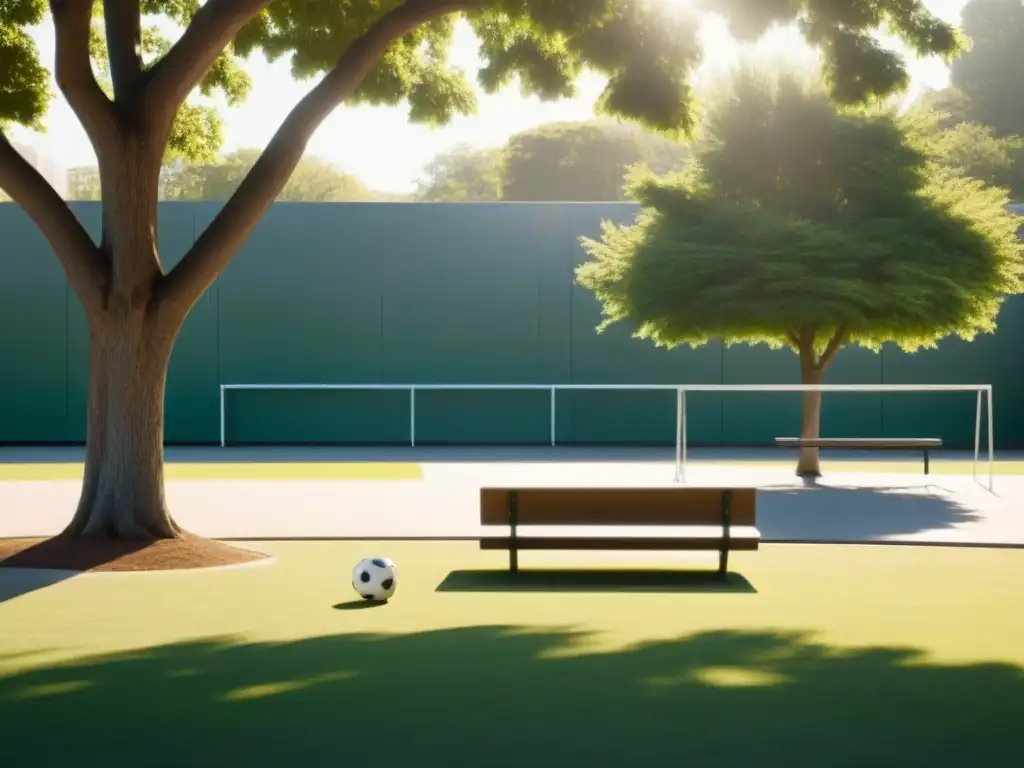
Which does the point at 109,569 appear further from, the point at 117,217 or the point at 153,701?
the point at 153,701

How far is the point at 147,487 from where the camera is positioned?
12.3m

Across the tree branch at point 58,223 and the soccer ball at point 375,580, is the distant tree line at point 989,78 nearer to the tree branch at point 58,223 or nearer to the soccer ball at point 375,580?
the tree branch at point 58,223

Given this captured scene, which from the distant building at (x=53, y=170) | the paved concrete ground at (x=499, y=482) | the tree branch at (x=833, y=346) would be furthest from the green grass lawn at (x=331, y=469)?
the distant building at (x=53, y=170)

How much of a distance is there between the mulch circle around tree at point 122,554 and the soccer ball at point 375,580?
7.11 feet

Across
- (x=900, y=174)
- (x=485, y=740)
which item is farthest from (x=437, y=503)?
(x=485, y=740)

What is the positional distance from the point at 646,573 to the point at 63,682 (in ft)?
16.9

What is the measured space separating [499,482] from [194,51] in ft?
31.3

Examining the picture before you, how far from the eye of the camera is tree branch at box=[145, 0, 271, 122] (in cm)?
1221

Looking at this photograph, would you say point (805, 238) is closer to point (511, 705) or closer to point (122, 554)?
point (122, 554)

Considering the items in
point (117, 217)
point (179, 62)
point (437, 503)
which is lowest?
point (437, 503)

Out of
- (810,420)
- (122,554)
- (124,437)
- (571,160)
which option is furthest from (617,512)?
(571,160)

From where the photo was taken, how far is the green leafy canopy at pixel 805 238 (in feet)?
66.0

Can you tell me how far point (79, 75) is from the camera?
1227 cm

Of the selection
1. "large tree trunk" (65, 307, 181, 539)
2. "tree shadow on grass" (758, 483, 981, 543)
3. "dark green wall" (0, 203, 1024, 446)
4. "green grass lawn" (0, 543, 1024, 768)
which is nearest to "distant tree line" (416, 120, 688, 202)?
"dark green wall" (0, 203, 1024, 446)
